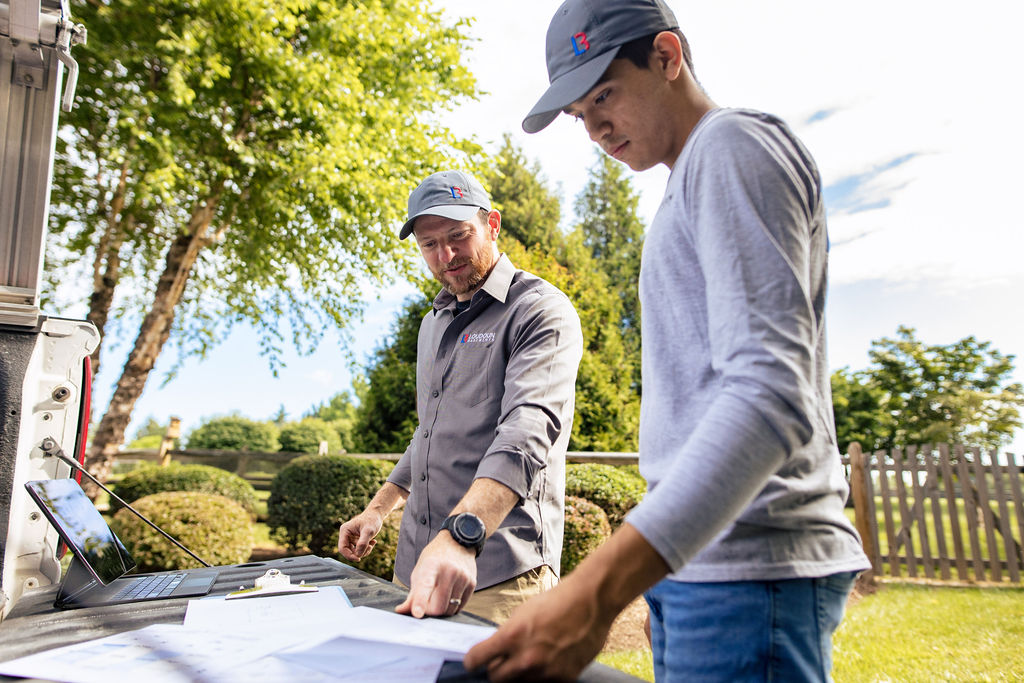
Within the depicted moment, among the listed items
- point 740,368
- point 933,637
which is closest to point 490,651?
point 740,368

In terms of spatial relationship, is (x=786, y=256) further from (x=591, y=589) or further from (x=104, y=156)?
(x=104, y=156)

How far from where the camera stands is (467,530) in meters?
1.33

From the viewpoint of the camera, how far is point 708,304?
853 mm

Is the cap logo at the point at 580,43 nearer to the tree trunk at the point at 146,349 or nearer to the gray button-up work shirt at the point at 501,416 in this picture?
the gray button-up work shirt at the point at 501,416

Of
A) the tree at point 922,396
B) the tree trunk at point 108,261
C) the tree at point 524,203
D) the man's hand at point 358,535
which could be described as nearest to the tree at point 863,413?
the tree at point 922,396

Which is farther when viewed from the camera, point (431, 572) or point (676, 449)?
point (431, 572)

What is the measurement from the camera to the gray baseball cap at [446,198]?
6.88ft

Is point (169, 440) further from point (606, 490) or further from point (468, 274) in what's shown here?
point (468, 274)

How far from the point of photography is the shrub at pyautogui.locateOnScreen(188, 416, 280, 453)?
1493 cm

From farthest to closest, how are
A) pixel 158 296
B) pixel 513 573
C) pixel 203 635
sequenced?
pixel 158 296 < pixel 513 573 < pixel 203 635

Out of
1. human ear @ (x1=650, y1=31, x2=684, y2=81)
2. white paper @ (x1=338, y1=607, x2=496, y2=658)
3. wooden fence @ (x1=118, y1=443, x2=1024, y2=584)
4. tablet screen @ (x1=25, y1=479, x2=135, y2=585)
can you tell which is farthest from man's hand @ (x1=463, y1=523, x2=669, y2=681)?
wooden fence @ (x1=118, y1=443, x2=1024, y2=584)

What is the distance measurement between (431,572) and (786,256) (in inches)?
34.5

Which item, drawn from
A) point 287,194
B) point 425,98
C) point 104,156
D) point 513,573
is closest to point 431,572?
point 513,573

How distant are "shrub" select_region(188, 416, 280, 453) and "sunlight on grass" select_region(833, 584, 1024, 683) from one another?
489 inches
